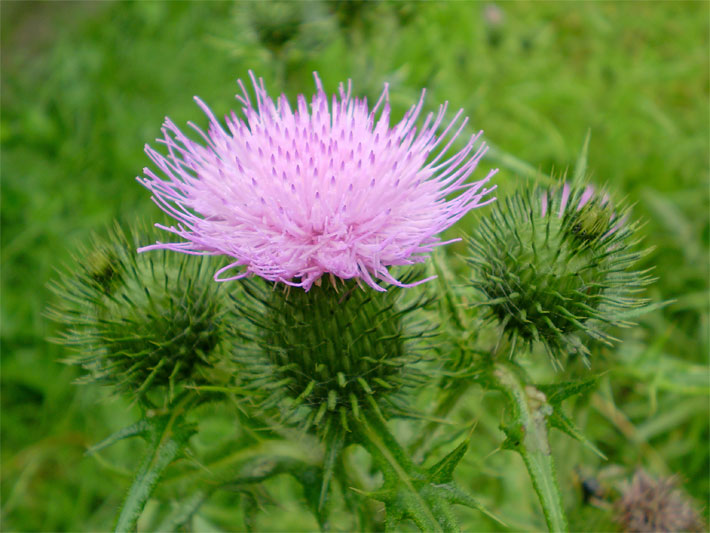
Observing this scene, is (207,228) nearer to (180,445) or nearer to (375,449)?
(180,445)

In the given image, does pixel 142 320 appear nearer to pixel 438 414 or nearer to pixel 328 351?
pixel 328 351

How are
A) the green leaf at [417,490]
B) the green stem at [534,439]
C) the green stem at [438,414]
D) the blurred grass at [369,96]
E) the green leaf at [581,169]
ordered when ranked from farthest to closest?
the blurred grass at [369,96] < the green stem at [438,414] < the green leaf at [581,169] < the green leaf at [417,490] < the green stem at [534,439]

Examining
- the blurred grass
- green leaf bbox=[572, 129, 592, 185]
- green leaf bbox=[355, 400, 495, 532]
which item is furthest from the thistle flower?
green leaf bbox=[572, 129, 592, 185]

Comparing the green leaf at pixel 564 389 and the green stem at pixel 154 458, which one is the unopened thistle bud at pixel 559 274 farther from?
the green stem at pixel 154 458

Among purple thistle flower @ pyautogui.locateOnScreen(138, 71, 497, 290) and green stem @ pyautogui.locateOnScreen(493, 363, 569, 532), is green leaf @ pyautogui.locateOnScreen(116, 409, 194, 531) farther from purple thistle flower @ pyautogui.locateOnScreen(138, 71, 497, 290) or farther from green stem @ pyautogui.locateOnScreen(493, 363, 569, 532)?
green stem @ pyautogui.locateOnScreen(493, 363, 569, 532)

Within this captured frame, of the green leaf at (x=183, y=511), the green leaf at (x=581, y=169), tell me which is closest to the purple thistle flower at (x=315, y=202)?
the green leaf at (x=581, y=169)

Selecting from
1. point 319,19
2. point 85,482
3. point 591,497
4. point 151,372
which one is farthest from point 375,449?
point 319,19

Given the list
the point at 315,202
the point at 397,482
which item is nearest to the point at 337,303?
the point at 315,202
